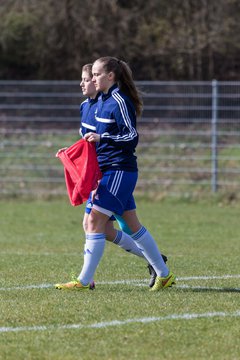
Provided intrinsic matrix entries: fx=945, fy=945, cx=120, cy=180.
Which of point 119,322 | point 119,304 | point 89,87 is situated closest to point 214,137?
point 89,87

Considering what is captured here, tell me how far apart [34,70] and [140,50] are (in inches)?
130

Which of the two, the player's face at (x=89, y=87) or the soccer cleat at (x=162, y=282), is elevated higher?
the player's face at (x=89, y=87)

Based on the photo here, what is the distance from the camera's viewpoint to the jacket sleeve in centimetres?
808

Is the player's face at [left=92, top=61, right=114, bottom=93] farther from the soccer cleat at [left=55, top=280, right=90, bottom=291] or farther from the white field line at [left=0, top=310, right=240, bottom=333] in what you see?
the white field line at [left=0, top=310, right=240, bottom=333]

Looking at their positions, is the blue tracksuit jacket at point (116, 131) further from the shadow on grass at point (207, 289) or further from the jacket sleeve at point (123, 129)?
the shadow on grass at point (207, 289)

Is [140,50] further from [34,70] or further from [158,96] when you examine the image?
[158,96]

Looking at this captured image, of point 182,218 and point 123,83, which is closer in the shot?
point 123,83

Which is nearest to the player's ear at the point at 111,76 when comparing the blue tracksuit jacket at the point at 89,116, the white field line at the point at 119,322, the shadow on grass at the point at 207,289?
the blue tracksuit jacket at the point at 89,116

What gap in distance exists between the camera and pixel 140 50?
92.4 feet

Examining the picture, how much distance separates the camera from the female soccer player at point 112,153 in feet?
26.6

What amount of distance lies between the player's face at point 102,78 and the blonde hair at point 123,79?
0.04m

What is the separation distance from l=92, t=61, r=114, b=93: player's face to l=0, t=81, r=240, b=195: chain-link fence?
1199cm

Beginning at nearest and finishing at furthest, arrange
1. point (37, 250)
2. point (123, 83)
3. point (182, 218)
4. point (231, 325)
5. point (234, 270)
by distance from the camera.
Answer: point (231, 325), point (123, 83), point (234, 270), point (37, 250), point (182, 218)

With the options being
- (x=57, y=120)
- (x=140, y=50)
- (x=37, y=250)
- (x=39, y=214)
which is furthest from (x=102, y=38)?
(x=37, y=250)
